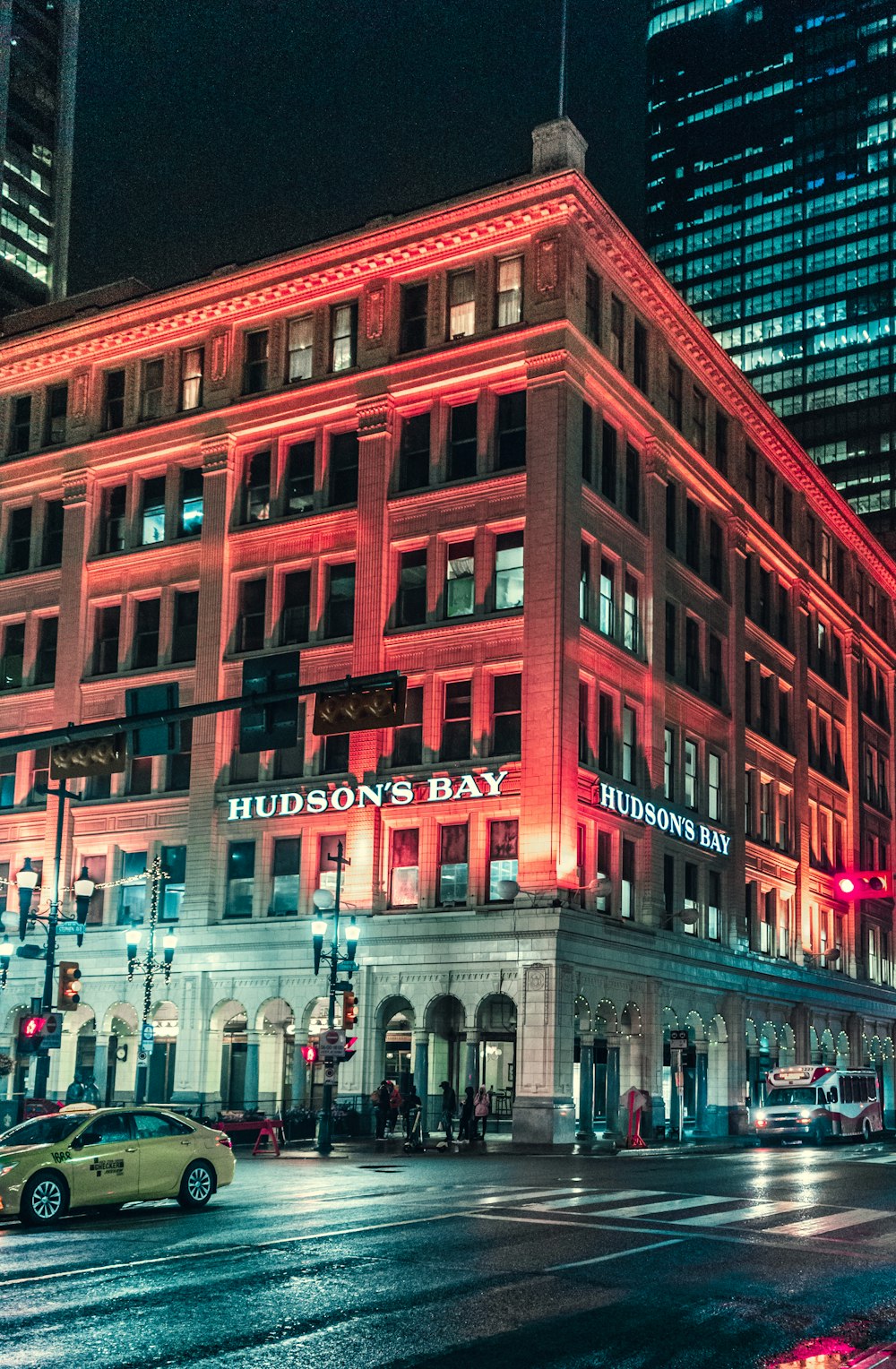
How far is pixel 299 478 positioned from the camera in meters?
55.7

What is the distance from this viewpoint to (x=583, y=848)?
161ft

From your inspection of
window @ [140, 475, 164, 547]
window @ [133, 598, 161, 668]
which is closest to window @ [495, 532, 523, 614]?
window @ [133, 598, 161, 668]

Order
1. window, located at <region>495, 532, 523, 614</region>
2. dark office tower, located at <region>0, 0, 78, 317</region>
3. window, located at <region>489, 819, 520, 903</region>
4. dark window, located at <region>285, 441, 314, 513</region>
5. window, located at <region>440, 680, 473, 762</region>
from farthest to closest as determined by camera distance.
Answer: dark office tower, located at <region>0, 0, 78, 317</region>, dark window, located at <region>285, 441, 314, 513</region>, window, located at <region>495, 532, 523, 614</region>, window, located at <region>440, 680, 473, 762</region>, window, located at <region>489, 819, 520, 903</region>

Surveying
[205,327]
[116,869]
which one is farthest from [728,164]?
[116,869]

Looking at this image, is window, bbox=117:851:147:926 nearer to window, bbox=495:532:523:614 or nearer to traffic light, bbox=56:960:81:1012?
traffic light, bbox=56:960:81:1012

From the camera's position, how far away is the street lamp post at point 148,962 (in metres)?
45.2

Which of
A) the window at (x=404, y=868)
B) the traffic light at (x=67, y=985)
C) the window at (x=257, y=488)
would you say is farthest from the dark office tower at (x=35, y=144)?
the traffic light at (x=67, y=985)

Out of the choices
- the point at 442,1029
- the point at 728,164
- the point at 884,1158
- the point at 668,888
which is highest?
the point at 728,164

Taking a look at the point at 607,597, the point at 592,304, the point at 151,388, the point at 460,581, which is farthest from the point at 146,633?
the point at 592,304

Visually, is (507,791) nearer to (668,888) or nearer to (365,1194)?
(668,888)

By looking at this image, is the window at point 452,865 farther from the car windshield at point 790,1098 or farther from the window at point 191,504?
the window at point 191,504

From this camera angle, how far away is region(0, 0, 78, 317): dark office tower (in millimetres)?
147875

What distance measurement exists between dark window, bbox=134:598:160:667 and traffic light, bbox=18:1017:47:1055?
20862mm

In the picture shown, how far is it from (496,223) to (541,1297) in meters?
43.5
